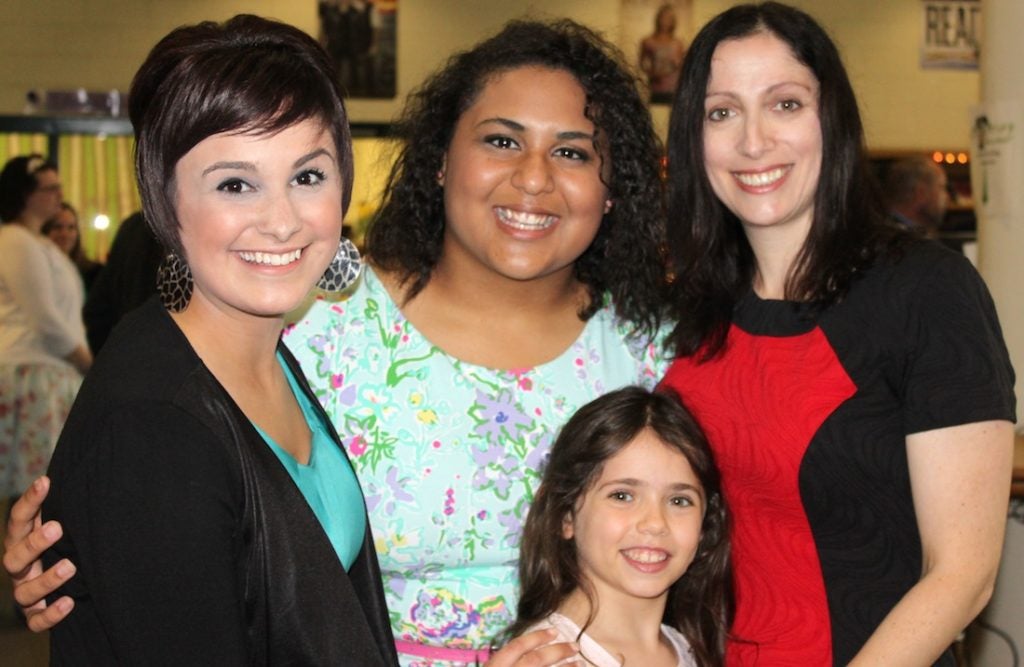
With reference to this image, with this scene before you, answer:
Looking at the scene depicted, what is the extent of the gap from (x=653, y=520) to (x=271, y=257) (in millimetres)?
952

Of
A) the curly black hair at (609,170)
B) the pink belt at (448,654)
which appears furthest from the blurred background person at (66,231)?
the pink belt at (448,654)


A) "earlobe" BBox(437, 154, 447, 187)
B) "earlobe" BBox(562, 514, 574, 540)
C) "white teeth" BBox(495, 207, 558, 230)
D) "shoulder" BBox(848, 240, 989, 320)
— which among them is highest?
"earlobe" BBox(437, 154, 447, 187)

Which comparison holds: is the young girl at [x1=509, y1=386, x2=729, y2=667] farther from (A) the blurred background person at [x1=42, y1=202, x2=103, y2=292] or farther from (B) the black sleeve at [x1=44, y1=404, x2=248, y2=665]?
(A) the blurred background person at [x1=42, y1=202, x2=103, y2=292]

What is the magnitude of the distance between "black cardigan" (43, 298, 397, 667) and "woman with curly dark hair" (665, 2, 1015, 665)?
78 cm

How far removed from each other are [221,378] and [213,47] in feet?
1.46

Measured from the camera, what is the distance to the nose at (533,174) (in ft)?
7.61

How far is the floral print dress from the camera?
7.43 feet

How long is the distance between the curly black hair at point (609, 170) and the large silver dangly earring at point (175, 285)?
847mm

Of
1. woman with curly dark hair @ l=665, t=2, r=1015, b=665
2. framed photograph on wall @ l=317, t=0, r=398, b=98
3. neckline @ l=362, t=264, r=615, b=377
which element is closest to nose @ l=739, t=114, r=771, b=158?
woman with curly dark hair @ l=665, t=2, r=1015, b=665

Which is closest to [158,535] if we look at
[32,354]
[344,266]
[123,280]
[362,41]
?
[344,266]

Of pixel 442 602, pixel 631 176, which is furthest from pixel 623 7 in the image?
pixel 442 602

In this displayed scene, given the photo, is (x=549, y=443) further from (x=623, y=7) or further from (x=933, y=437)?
(x=623, y=7)

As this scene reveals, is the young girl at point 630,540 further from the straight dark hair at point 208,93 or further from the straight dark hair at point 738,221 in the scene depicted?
the straight dark hair at point 208,93

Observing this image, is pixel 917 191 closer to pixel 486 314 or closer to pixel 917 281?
pixel 486 314
